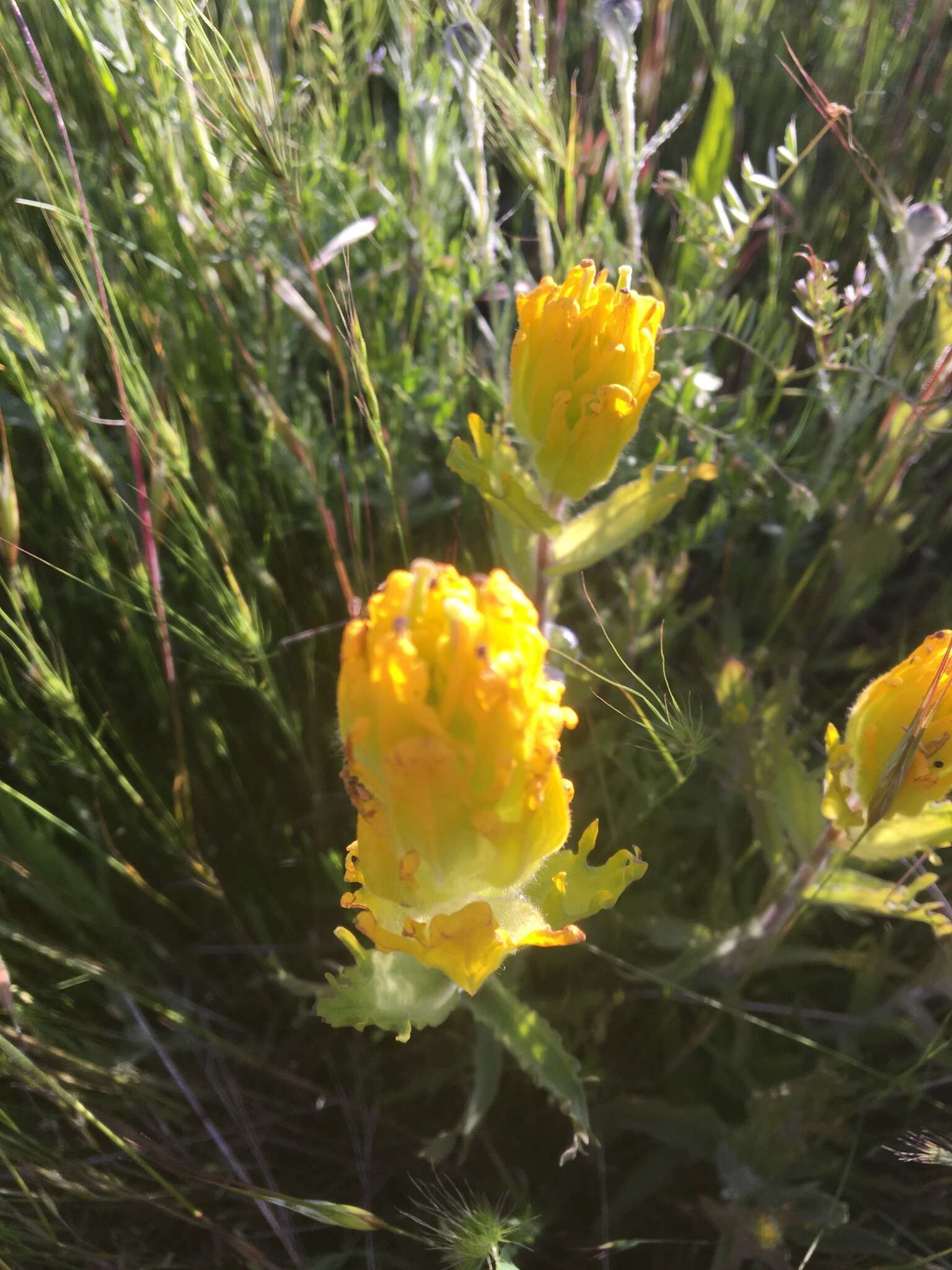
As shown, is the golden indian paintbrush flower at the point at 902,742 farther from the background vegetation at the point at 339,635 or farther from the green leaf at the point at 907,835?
the background vegetation at the point at 339,635

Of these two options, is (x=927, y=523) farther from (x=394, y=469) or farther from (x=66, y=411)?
(x=66, y=411)

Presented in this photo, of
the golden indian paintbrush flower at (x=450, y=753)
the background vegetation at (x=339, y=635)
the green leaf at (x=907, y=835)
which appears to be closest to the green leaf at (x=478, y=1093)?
the background vegetation at (x=339, y=635)

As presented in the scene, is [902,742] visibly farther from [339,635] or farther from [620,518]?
[339,635]

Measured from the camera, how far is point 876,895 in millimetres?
1221

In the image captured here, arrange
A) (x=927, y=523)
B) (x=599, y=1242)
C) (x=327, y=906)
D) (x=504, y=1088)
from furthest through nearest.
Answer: (x=927, y=523)
(x=327, y=906)
(x=504, y=1088)
(x=599, y=1242)

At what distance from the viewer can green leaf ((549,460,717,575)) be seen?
4.38ft

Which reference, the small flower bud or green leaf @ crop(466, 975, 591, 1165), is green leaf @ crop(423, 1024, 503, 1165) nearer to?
green leaf @ crop(466, 975, 591, 1165)

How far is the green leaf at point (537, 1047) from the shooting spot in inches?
41.6

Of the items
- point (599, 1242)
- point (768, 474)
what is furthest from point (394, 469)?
point (599, 1242)

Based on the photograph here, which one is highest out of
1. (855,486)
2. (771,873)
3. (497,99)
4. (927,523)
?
(497,99)

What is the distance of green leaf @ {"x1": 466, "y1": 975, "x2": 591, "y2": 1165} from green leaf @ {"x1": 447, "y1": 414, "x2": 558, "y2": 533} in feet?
2.03

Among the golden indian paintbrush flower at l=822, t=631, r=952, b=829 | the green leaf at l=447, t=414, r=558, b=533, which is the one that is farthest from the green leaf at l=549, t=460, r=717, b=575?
the golden indian paintbrush flower at l=822, t=631, r=952, b=829

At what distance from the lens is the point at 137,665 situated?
1621 mm

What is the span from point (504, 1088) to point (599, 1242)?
0.83 feet
